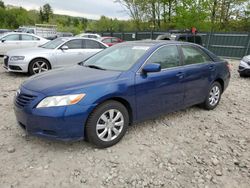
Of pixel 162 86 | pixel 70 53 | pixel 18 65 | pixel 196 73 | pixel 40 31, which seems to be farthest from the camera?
pixel 40 31

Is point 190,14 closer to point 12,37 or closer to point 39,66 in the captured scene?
point 12,37

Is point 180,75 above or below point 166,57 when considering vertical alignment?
below

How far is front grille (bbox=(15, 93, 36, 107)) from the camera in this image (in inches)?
111

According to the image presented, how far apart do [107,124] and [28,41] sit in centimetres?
986

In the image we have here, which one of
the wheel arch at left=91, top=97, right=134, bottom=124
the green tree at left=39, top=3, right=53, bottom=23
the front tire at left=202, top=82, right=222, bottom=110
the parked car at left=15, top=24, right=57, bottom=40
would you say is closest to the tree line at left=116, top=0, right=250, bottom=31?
the parked car at left=15, top=24, right=57, bottom=40

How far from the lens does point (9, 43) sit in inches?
433

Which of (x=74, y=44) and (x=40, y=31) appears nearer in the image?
(x=74, y=44)

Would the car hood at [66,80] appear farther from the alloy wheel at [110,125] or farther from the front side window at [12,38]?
the front side window at [12,38]

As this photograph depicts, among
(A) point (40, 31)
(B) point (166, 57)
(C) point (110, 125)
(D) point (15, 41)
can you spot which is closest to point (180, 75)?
(B) point (166, 57)

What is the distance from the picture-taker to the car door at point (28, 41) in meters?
11.2

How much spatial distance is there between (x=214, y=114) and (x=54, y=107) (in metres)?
3.30

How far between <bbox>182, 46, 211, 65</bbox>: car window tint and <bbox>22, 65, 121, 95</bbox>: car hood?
61.1 inches

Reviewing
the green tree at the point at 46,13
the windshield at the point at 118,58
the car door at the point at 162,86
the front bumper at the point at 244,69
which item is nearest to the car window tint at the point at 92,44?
the windshield at the point at 118,58

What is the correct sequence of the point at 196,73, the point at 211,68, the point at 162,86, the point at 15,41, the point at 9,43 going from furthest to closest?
the point at 15,41 < the point at 9,43 < the point at 211,68 < the point at 196,73 < the point at 162,86
